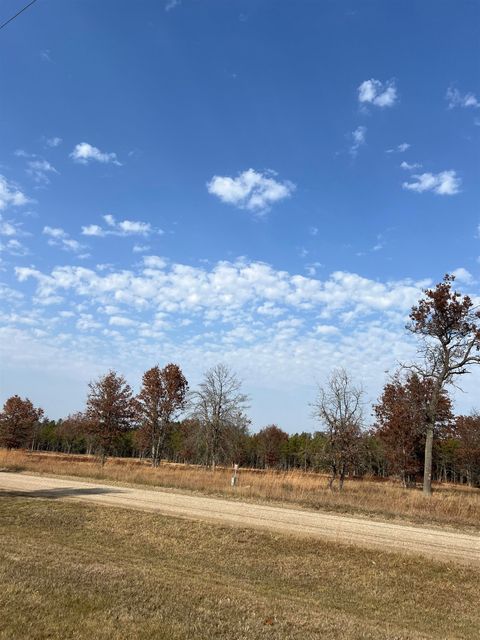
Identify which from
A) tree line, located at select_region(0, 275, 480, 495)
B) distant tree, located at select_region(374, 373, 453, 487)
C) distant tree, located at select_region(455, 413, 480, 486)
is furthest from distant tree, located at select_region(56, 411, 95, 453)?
distant tree, located at select_region(455, 413, 480, 486)

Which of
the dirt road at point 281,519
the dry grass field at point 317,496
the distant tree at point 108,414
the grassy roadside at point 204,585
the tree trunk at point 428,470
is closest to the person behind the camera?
the grassy roadside at point 204,585

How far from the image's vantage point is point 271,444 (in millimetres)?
94250

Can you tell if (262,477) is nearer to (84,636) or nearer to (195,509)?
(195,509)

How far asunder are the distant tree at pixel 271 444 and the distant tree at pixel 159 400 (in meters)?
47.7

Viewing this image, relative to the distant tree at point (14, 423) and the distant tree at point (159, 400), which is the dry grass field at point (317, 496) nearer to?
Result: the distant tree at point (159, 400)

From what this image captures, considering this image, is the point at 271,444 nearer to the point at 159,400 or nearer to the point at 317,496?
the point at 159,400

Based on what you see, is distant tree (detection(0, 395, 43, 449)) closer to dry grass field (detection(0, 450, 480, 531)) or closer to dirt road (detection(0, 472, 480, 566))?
dry grass field (detection(0, 450, 480, 531))

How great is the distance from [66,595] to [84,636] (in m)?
1.35

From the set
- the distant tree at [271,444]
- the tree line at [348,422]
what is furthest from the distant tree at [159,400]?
the distant tree at [271,444]

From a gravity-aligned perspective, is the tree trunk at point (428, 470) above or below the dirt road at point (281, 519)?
above

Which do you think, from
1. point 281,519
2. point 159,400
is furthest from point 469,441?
point 281,519

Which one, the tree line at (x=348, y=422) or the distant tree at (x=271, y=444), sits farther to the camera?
the distant tree at (x=271, y=444)

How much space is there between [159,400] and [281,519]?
35.4m

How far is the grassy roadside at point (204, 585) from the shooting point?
5707mm
